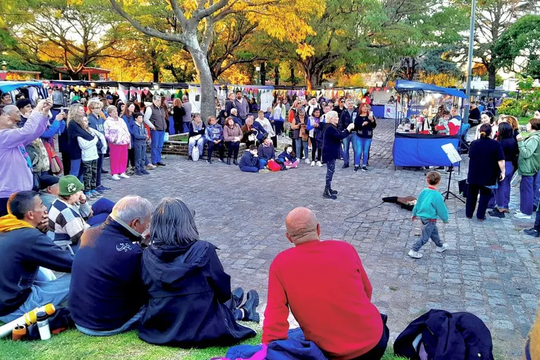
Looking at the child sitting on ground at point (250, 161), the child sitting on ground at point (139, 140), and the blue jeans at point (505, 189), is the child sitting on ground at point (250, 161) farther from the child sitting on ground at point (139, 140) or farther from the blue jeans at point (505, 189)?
the blue jeans at point (505, 189)

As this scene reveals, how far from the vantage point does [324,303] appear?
2797mm

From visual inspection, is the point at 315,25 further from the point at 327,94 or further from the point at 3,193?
the point at 3,193

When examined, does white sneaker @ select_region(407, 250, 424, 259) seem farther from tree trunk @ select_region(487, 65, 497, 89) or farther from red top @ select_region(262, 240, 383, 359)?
tree trunk @ select_region(487, 65, 497, 89)

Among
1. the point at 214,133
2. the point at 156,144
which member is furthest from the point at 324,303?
the point at 214,133

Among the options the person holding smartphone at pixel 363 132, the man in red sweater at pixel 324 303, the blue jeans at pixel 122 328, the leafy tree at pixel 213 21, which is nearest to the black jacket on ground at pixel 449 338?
the man in red sweater at pixel 324 303

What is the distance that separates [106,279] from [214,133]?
10.9 m

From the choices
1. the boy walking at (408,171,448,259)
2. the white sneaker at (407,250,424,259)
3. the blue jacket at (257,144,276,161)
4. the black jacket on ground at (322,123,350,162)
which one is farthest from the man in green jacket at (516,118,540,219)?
the blue jacket at (257,144,276,161)

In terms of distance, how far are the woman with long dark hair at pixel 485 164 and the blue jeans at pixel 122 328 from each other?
21.6 ft

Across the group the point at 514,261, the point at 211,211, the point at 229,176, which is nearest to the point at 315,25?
the point at 229,176

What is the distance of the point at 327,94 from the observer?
94.1 feet

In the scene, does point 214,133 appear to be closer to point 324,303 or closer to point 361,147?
point 361,147

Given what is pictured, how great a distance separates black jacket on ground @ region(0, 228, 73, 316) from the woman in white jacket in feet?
19.6

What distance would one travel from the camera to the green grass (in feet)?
10.6

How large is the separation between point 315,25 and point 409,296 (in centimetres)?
2462
